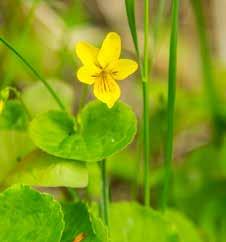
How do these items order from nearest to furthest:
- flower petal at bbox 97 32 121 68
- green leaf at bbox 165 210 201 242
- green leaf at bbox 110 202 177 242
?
1. flower petal at bbox 97 32 121 68
2. green leaf at bbox 110 202 177 242
3. green leaf at bbox 165 210 201 242

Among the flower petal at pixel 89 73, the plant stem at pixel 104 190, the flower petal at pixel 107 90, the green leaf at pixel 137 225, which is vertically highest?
the flower petal at pixel 89 73

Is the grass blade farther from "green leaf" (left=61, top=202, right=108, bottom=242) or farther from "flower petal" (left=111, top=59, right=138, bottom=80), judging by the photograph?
"green leaf" (left=61, top=202, right=108, bottom=242)

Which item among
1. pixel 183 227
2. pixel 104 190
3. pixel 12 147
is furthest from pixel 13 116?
pixel 183 227

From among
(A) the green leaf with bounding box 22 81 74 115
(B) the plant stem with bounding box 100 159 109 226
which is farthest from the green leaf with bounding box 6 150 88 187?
(A) the green leaf with bounding box 22 81 74 115

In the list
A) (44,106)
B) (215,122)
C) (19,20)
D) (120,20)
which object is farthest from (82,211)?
(120,20)

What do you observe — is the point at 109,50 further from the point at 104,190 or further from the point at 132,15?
the point at 104,190

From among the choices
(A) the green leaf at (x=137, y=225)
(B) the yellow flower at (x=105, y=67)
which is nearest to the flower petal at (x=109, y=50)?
(B) the yellow flower at (x=105, y=67)

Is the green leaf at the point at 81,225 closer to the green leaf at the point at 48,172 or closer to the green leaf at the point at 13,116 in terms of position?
the green leaf at the point at 48,172
